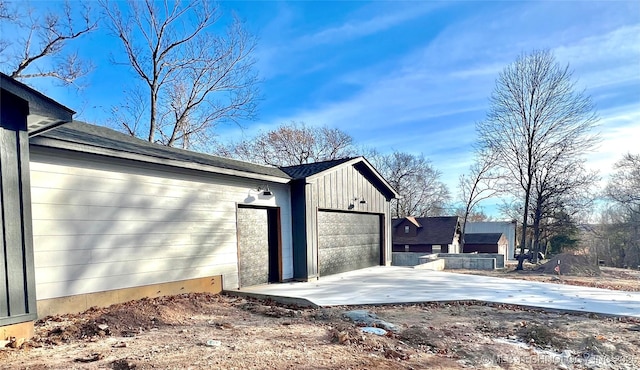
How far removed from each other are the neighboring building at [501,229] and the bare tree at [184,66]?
33.6 m

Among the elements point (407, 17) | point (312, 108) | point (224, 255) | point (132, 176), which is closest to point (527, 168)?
point (312, 108)

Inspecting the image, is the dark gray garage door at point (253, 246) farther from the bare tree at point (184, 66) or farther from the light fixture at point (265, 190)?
the bare tree at point (184, 66)

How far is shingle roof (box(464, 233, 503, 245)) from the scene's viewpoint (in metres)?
36.9

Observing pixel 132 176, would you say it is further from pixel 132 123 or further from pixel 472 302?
pixel 132 123

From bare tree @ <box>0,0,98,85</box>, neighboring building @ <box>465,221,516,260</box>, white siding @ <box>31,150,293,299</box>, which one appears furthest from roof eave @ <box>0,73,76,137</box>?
neighboring building @ <box>465,221,516,260</box>

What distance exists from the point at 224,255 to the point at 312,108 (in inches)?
645

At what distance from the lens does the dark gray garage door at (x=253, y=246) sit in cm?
818

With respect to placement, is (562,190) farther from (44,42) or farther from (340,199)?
(44,42)

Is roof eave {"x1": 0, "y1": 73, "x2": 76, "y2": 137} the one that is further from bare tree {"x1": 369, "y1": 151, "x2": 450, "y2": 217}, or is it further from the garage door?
bare tree {"x1": 369, "y1": 151, "x2": 450, "y2": 217}

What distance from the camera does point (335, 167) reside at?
10.4m

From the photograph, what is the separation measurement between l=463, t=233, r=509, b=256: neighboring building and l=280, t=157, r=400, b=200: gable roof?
90.1 ft

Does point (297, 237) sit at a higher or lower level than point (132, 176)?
lower

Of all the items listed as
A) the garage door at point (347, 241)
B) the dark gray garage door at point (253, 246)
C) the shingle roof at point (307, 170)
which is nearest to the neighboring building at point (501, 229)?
the garage door at point (347, 241)

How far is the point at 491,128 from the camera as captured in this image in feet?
76.3
